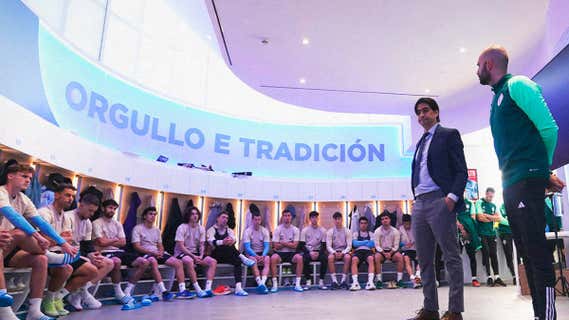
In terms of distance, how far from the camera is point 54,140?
438 centimetres

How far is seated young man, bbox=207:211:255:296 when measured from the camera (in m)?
5.11

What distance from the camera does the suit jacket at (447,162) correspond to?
2.19 m

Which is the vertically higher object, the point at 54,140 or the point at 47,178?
the point at 54,140

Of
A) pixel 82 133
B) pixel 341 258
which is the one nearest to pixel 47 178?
pixel 82 133

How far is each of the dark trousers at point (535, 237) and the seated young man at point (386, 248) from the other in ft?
14.3

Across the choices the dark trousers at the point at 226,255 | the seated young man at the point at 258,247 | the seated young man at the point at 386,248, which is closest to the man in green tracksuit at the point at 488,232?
the seated young man at the point at 386,248

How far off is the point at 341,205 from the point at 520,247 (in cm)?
660

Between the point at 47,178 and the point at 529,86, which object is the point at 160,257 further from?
the point at 529,86

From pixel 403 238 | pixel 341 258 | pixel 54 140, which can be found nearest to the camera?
pixel 54 140

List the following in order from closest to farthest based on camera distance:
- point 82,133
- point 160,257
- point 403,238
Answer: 1. point 160,257
2. point 82,133
3. point 403,238

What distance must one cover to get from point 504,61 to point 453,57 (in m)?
3.18

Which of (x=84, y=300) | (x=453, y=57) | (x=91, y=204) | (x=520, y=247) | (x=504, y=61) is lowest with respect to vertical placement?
(x=84, y=300)

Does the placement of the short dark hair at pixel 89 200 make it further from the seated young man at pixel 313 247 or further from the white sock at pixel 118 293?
the seated young man at pixel 313 247

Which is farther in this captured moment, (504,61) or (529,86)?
(504,61)
